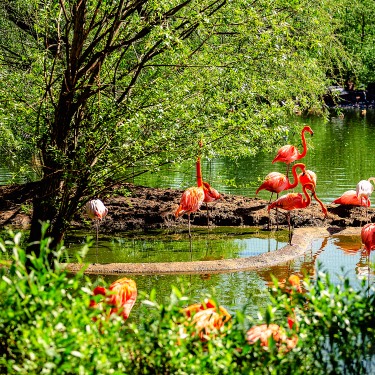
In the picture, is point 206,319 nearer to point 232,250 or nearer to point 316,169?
point 232,250

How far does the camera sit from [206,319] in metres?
5.00

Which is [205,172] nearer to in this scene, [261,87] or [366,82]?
[261,87]

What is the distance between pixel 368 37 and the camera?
170 ft

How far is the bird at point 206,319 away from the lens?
4.49m

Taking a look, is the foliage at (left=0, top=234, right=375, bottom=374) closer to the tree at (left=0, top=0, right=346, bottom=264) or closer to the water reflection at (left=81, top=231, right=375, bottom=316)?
the water reflection at (left=81, top=231, right=375, bottom=316)

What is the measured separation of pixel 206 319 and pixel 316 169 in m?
14.8

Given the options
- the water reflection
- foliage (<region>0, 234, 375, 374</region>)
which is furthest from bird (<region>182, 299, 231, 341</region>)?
the water reflection

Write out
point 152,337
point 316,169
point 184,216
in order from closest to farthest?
point 152,337 → point 184,216 → point 316,169

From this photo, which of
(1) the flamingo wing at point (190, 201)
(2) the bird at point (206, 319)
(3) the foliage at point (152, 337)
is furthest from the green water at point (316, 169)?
(3) the foliage at point (152, 337)

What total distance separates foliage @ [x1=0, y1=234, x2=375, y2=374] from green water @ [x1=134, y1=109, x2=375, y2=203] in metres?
6.20

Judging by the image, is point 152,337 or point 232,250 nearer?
point 152,337

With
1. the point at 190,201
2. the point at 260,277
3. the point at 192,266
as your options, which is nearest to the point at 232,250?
the point at 190,201

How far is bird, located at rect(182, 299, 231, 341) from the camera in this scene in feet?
14.7

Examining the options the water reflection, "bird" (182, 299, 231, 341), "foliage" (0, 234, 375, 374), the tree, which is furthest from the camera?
the tree
